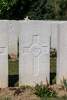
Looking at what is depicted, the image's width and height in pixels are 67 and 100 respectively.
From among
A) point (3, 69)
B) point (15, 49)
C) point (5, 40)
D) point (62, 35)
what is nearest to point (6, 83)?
point (3, 69)

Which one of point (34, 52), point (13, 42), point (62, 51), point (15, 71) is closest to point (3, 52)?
point (34, 52)

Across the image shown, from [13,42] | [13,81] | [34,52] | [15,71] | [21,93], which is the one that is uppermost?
[13,42]

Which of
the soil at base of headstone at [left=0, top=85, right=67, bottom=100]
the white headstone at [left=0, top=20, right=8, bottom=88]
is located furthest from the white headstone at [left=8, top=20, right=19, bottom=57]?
the soil at base of headstone at [left=0, top=85, right=67, bottom=100]

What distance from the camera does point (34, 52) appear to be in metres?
7.72

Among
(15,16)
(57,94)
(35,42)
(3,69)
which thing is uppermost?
(15,16)

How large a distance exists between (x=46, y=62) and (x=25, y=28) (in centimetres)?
86

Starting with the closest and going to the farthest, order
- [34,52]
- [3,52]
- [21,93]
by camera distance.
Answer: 1. [21,93]
2. [3,52]
3. [34,52]

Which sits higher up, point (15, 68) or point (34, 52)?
point (34, 52)

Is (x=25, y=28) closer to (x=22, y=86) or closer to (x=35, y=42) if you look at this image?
(x=35, y=42)

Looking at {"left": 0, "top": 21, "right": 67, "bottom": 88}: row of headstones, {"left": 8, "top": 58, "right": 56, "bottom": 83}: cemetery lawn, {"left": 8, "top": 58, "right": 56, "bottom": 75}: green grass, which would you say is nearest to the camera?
{"left": 0, "top": 21, "right": 67, "bottom": 88}: row of headstones

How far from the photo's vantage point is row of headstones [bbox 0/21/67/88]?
24.8 ft

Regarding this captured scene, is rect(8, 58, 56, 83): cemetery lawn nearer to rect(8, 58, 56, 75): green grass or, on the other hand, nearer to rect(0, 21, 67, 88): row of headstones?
rect(8, 58, 56, 75): green grass

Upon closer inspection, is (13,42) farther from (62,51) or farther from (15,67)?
(62,51)

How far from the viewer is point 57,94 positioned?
23.7 feet
